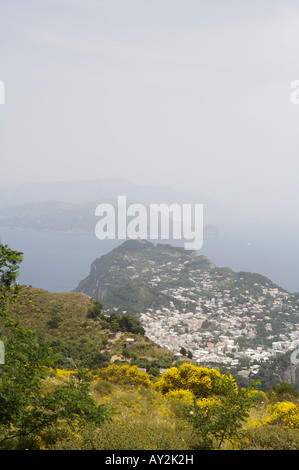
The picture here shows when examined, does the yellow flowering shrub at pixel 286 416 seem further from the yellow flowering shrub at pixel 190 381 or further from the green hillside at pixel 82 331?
the green hillside at pixel 82 331

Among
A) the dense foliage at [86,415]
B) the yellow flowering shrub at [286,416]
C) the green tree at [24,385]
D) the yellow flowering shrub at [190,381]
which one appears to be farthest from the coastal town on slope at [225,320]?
the green tree at [24,385]

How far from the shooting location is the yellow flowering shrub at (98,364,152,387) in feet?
43.3

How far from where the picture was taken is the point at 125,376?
13555 millimetres

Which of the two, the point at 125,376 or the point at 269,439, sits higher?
the point at 269,439

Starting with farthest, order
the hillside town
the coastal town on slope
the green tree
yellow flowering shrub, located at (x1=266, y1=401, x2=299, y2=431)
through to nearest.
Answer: the hillside town
the coastal town on slope
yellow flowering shrub, located at (x1=266, y1=401, x2=299, y2=431)
the green tree

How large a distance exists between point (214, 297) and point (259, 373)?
5010 cm

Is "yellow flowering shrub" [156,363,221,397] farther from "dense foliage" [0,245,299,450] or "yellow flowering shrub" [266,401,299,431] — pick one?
"yellow flowering shrub" [266,401,299,431]

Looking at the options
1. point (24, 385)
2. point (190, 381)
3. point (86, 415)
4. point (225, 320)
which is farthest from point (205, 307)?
point (24, 385)

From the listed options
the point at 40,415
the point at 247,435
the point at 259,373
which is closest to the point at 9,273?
the point at 40,415

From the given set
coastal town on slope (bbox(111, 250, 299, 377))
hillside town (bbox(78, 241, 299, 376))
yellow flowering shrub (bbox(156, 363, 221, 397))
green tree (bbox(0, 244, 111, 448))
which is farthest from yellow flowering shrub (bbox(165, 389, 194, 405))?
coastal town on slope (bbox(111, 250, 299, 377))

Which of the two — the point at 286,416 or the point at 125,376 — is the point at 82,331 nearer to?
the point at 125,376

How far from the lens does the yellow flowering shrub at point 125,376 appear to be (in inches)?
519

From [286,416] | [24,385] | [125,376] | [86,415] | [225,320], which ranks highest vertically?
[24,385]

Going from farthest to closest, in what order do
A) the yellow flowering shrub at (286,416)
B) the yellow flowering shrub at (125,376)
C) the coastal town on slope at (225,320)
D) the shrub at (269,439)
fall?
A: the coastal town on slope at (225,320) → the yellow flowering shrub at (125,376) → the yellow flowering shrub at (286,416) → the shrub at (269,439)
